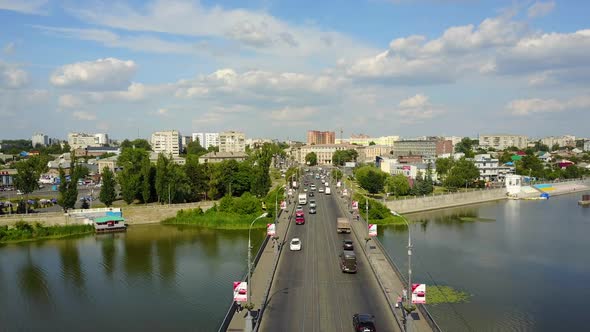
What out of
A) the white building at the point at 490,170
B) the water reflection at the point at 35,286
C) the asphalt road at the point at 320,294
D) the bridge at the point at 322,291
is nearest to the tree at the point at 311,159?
the white building at the point at 490,170

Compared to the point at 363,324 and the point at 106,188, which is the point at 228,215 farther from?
the point at 363,324

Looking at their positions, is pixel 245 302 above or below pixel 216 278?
above

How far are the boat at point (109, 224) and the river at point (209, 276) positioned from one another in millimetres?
2342

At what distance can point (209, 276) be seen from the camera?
3584 cm

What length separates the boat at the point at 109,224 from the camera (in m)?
55.3

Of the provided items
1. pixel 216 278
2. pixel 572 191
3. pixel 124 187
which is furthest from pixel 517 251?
pixel 572 191

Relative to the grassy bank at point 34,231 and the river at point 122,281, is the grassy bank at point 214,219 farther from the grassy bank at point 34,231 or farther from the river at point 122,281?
A: the grassy bank at point 34,231

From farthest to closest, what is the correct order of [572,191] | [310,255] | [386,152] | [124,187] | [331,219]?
[386,152]
[572,191]
[124,187]
[331,219]
[310,255]

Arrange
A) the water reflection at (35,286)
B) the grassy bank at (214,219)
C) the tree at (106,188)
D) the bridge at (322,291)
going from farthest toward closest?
1. the tree at (106,188)
2. the grassy bank at (214,219)
3. the water reflection at (35,286)
4. the bridge at (322,291)

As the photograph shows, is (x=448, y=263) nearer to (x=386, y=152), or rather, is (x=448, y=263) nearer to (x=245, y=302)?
(x=245, y=302)

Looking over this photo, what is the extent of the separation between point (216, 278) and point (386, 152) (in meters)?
171

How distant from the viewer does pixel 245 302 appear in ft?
71.2

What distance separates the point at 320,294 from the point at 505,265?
868 inches

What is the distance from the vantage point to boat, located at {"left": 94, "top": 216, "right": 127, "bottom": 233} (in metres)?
55.3
